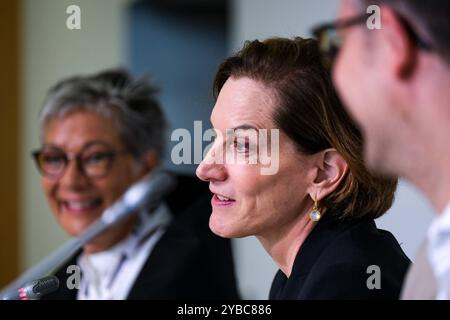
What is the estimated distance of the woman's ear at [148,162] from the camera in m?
1.69

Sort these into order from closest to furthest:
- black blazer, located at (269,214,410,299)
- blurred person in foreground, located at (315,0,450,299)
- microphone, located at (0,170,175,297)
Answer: blurred person in foreground, located at (315,0,450,299) → black blazer, located at (269,214,410,299) → microphone, located at (0,170,175,297)

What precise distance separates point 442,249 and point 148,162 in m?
1.18

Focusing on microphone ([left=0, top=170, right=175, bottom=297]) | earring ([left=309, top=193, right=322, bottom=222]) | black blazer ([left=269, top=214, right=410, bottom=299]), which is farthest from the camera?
microphone ([left=0, top=170, right=175, bottom=297])

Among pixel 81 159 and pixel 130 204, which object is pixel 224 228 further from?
pixel 81 159

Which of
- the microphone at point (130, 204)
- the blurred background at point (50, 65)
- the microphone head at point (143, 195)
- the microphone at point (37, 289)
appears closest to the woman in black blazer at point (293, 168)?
the microphone at point (37, 289)

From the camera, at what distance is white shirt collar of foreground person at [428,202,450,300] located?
581 mm

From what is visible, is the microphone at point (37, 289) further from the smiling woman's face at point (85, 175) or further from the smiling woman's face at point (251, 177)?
the smiling woman's face at point (85, 175)

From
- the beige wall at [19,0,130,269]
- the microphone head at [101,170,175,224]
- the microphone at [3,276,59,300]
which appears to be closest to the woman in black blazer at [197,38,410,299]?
the microphone at [3,276,59,300]

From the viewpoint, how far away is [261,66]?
92 centimetres

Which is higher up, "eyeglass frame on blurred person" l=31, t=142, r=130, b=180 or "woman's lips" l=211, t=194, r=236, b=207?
"woman's lips" l=211, t=194, r=236, b=207

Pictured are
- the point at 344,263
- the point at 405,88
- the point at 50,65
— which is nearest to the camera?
the point at 405,88

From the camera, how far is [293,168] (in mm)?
907

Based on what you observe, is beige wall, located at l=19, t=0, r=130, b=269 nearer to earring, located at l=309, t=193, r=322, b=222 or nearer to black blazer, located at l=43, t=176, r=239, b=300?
black blazer, located at l=43, t=176, r=239, b=300

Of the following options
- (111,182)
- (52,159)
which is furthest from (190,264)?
(52,159)
